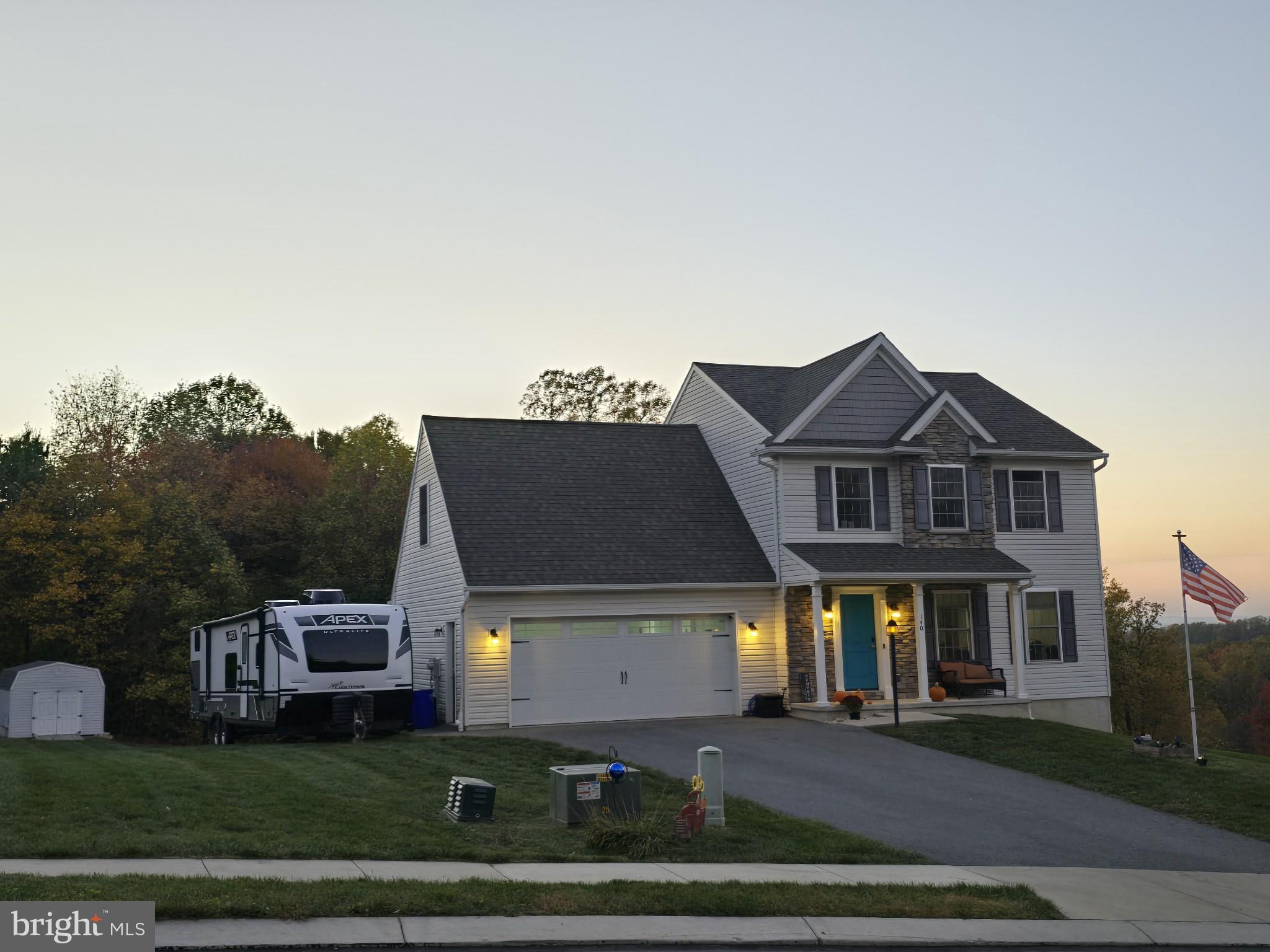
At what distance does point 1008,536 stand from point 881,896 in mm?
19610

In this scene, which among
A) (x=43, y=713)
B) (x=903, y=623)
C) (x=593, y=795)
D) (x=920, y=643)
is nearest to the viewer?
(x=593, y=795)

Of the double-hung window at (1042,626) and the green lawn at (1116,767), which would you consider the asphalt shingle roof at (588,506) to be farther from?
the double-hung window at (1042,626)

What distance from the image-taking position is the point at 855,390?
27.8 meters

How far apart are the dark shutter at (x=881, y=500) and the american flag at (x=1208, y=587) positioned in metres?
7.52

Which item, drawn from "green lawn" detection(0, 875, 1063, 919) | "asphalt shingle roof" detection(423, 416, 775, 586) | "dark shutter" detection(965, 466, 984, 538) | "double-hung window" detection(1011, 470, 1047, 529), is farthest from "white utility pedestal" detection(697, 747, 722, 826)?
"double-hung window" detection(1011, 470, 1047, 529)

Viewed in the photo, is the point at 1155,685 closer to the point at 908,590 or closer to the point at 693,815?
the point at 908,590

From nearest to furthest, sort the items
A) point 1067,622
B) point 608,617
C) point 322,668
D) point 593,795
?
point 593,795
point 322,668
point 608,617
point 1067,622

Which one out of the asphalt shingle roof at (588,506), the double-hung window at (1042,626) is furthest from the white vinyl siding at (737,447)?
the double-hung window at (1042,626)

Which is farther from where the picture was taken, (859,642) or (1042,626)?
(1042,626)

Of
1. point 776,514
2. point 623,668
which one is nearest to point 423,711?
point 623,668

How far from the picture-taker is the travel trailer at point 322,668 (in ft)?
73.9

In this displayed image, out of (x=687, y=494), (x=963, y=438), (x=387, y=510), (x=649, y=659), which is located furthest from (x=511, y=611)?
(x=387, y=510)

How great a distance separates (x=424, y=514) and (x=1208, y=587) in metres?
17.5

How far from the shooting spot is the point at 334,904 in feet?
29.6
